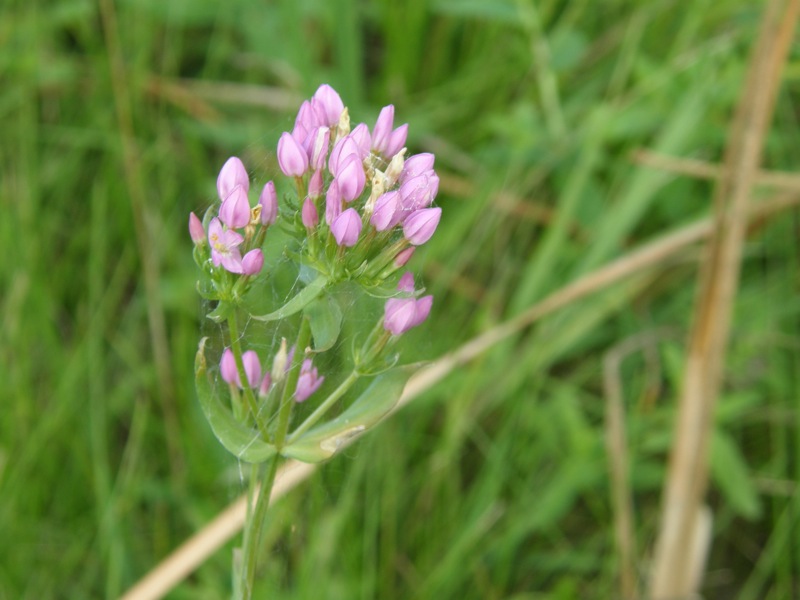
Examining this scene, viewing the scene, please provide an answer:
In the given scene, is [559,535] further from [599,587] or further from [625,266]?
[625,266]

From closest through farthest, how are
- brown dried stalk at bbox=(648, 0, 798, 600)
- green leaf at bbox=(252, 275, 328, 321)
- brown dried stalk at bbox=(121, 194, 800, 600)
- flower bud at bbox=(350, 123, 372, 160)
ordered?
green leaf at bbox=(252, 275, 328, 321) → flower bud at bbox=(350, 123, 372, 160) → brown dried stalk at bbox=(121, 194, 800, 600) → brown dried stalk at bbox=(648, 0, 798, 600)

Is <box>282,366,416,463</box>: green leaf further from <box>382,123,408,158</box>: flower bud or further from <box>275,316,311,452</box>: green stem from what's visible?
<box>382,123,408,158</box>: flower bud

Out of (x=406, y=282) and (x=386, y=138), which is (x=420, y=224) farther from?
(x=386, y=138)

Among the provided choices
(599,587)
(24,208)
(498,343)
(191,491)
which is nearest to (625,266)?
(498,343)

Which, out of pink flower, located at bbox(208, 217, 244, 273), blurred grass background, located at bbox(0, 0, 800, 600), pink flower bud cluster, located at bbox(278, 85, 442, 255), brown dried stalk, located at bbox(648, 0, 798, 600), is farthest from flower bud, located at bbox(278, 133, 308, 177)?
brown dried stalk, located at bbox(648, 0, 798, 600)

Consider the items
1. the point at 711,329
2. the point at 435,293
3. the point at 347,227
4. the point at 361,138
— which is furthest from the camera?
the point at 435,293

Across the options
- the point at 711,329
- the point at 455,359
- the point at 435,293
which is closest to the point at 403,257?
the point at 455,359
